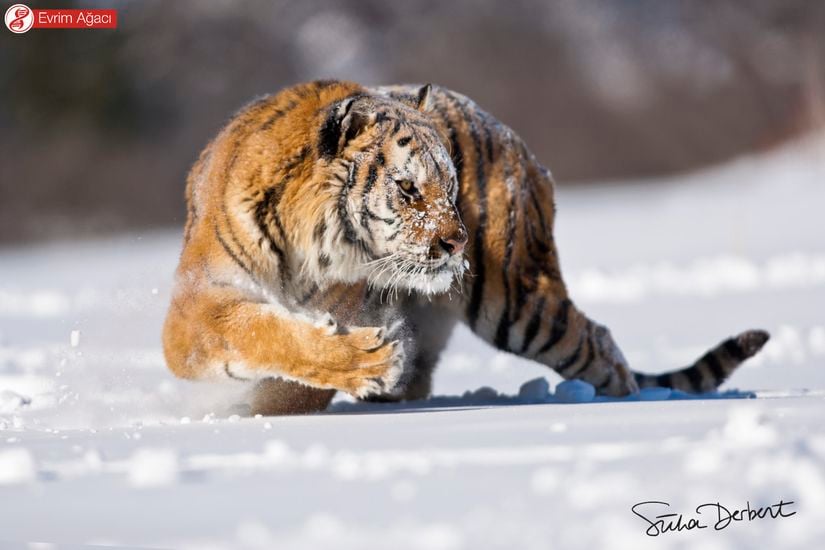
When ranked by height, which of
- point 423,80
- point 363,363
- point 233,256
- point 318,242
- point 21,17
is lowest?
point 363,363

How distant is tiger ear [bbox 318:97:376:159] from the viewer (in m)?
3.86

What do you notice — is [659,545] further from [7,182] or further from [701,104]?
[701,104]

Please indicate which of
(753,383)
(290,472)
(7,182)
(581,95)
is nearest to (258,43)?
(581,95)

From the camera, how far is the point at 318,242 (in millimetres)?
3928

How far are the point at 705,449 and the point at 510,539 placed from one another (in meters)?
0.62

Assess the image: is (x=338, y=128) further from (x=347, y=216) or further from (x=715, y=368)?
(x=715, y=368)

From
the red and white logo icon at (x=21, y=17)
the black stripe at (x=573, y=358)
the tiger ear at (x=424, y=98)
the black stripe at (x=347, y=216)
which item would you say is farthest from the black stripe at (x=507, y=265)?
the red and white logo icon at (x=21, y=17)

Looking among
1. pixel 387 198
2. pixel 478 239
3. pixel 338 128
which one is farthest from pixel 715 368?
pixel 338 128

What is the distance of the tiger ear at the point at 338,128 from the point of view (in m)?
3.86

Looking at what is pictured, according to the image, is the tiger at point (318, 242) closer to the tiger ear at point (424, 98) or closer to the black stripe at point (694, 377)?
the tiger ear at point (424, 98)

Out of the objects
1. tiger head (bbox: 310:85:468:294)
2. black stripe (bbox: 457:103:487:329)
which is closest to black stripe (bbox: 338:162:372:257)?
tiger head (bbox: 310:85:468:294)
